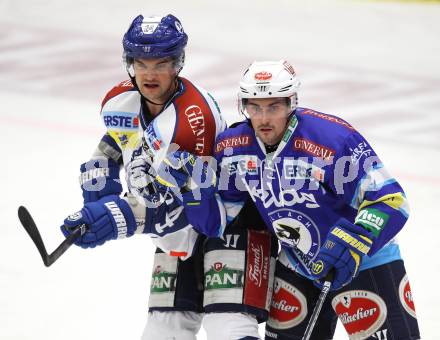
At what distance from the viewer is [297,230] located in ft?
14.6

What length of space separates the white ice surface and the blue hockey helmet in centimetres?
169

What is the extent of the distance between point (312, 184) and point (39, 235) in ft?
3.58

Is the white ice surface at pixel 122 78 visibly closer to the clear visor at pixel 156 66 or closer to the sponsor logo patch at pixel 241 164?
the sponsor logo patch at pixel 241 164

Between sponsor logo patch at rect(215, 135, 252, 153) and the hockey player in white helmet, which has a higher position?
sponsor logo patch at rect(215, 135, 252, 153)

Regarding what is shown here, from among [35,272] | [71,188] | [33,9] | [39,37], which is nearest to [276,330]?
[35,272]

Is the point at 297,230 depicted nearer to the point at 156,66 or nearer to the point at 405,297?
the point at 405,297

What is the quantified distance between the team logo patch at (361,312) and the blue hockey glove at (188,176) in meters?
0.70

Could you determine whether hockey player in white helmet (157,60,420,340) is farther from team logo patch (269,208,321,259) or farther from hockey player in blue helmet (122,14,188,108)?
hockey player in blue helmet (122,14,188,108)

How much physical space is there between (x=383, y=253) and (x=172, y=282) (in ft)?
2.95

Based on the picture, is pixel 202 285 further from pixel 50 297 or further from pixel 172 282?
pixel 50 297

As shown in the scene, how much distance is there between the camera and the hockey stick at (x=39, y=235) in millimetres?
4328

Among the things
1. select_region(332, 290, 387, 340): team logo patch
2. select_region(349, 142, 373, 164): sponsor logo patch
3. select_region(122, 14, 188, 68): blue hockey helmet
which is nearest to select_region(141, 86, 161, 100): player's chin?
select_region(122, 14, 188, 68): blue hockey helmet

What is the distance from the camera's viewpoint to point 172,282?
15.5 feet

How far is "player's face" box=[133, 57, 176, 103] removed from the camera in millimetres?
4500
